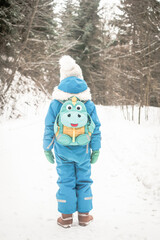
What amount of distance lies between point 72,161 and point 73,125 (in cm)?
43

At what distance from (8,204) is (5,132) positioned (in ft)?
11.7

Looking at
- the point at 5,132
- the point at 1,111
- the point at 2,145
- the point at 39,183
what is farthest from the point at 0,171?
the point at 1,111

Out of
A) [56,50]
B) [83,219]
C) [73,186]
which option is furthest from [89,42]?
[83,219]

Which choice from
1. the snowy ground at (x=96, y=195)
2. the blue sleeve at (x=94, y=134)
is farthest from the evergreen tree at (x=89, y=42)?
the blue sleeve at (x=94, y=134)

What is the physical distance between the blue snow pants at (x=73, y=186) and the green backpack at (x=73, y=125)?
0.27 metres

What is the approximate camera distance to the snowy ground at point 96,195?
1.89 meters

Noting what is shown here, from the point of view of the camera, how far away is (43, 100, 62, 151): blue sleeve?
204cm

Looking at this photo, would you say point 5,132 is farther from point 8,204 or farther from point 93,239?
point 93,239

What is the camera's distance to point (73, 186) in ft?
6.49

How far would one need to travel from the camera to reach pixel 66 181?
1.96 metres

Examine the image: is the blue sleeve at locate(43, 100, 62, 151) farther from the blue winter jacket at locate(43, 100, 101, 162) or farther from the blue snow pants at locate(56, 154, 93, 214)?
the blue snow pants at locate(56, 154, 93, 214)

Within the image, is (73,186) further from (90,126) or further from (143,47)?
(143,47)

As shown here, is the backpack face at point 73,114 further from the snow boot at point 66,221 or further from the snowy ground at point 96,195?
the snowy ground at point 96,195

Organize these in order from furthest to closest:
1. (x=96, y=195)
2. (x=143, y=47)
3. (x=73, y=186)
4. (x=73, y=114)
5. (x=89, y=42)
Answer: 1. (x=89, y=42)
2. (x=143, y=47)
3. (x=96, y=195)
4. (x=73, y=186)
5. (x=73, y=114)
